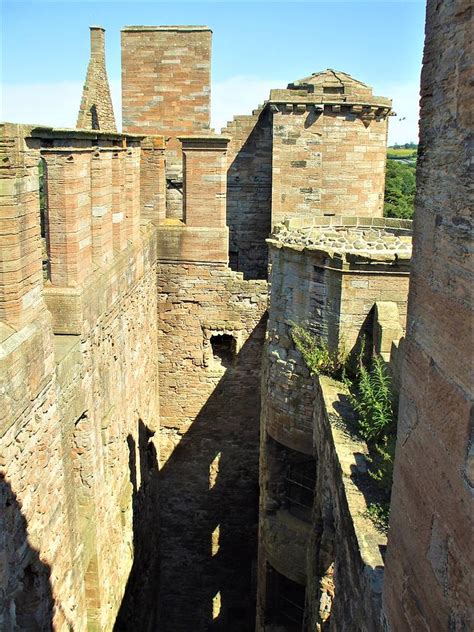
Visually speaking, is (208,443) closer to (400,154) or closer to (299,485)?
(299,485)

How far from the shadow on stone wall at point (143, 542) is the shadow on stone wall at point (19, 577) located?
3.11 m

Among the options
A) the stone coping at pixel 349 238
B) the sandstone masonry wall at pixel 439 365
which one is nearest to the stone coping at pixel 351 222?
the stone coping at pixel 349 238

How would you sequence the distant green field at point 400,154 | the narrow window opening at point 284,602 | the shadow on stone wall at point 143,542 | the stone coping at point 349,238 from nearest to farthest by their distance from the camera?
the stone coping at point 349,238, the narrow window opening at point 284,602, the shadow on stone wall at point 143,542, the distant green field at point 400,154

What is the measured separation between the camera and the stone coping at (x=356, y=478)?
4307mm

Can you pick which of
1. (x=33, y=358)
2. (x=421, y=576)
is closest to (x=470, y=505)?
(x=421, y=576)

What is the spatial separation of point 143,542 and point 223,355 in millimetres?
3335

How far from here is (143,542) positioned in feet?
34.5

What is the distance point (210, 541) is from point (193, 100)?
27.6ft

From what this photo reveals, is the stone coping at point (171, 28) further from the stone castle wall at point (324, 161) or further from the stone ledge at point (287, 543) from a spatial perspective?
the stone ledge at point (287, 543)

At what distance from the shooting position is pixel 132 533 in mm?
9617

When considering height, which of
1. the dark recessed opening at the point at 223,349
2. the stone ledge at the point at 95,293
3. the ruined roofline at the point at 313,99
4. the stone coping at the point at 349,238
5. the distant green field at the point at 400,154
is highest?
the distant green field at the point at 400,154

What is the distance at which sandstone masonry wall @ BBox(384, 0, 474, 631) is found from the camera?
2.71 metres

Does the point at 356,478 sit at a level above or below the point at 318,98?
below

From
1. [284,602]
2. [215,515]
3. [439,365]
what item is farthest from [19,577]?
[215,515]
